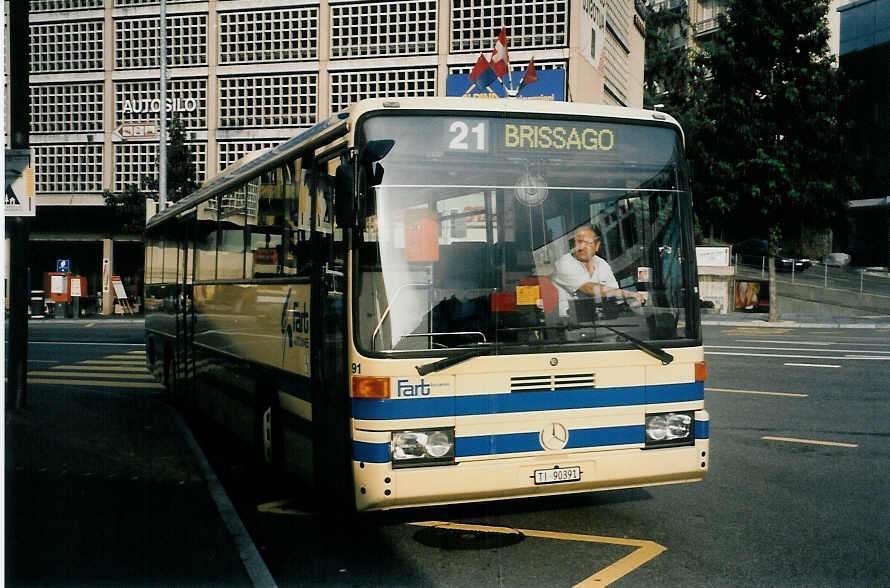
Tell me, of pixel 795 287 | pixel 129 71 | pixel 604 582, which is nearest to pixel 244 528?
pixel 604 582

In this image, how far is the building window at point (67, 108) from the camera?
144 feet

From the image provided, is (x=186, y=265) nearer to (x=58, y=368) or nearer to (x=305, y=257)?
(x=305, y=257)

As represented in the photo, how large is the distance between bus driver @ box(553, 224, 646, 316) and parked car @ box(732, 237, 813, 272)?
3597 centimetres

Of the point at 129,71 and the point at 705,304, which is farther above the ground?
the point at 129,71

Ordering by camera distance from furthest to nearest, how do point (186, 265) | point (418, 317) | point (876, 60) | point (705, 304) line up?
point (876, 60) < point (705, 304) < point (186, 265) < point (418, 317)

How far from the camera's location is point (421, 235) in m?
5.77

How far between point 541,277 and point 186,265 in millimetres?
6750

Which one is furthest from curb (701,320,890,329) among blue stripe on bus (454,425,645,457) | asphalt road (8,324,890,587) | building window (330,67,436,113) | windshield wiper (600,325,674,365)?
blue stripe on bus (454,425,645,457)

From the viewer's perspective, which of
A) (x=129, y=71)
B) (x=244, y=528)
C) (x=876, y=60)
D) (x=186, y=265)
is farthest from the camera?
(x=876, y=60)

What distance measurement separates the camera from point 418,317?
18.7ft

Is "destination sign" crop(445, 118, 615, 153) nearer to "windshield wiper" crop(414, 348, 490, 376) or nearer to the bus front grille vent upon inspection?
"windshield wiper" crop(414, 348, 490, 376)

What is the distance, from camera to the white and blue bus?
5691 mm

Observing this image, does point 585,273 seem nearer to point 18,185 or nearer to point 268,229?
point 268,229

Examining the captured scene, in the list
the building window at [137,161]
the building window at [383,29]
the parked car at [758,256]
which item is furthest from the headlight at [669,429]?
the building window at [137,161]
